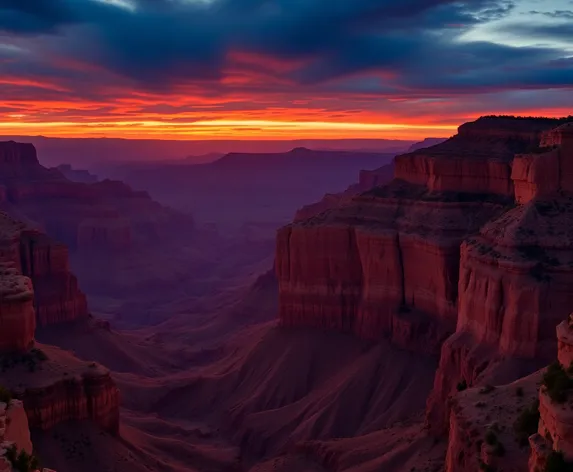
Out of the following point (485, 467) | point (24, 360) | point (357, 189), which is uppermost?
point (357, 189)

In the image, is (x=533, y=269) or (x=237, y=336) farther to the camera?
(x=237, y=336)

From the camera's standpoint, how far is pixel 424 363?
51.5 m

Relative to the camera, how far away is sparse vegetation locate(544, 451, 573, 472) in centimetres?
1730

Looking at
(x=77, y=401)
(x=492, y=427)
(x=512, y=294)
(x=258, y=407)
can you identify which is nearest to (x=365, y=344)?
(x=258, y=407)

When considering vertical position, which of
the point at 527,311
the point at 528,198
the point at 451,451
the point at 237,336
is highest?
the point at 528,198

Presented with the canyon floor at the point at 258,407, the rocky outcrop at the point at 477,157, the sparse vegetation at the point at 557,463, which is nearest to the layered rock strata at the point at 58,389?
the canyon floor at the point at 258,407

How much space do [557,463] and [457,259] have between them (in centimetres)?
3353

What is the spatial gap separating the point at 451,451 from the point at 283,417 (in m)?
27.8

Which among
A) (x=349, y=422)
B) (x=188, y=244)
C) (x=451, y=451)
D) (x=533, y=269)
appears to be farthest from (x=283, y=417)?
(x=188, y=244)

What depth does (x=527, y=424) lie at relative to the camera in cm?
2380

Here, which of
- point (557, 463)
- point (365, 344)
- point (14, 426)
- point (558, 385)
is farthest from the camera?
point (365, 344)

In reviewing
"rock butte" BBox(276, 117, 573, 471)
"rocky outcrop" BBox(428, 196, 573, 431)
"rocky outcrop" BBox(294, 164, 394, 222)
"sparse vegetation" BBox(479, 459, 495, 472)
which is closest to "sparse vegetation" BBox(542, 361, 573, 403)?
"rock butte" BBox(276, 117, 573, 471)

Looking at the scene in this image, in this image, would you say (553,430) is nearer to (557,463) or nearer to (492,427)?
(557,463)

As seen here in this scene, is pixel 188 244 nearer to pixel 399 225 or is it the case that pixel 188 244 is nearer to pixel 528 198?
pixel 399 225
